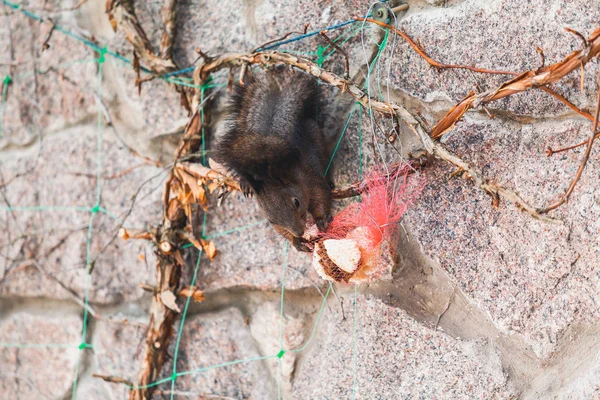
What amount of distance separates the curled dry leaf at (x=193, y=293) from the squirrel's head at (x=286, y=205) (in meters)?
0.42

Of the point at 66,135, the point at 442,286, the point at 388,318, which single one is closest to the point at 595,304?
the point at 442,286

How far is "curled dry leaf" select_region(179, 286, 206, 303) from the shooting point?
5.65 ft

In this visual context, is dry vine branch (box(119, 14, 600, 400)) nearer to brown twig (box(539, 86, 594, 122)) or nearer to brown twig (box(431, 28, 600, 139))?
brown twig (box(431, 28, 600, 139))

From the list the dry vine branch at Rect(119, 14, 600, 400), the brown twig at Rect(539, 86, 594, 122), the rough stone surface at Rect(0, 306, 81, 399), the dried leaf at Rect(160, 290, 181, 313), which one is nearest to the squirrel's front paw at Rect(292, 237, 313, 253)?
the dry vine branch at Rect(119, 14, 600, 400)

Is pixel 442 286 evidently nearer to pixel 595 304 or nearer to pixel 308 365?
pixel 595 304

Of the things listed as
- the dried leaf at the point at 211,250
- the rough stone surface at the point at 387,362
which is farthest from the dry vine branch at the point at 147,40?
the rough stone surface at the point at 387,362

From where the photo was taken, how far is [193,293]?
174cm

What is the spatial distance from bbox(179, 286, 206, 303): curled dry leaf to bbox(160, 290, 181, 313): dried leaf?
0.04 meters

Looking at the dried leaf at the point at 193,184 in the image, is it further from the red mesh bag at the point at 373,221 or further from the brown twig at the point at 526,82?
the brown twig at the point at 526,82

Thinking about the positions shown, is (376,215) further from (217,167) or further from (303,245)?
(217,167)

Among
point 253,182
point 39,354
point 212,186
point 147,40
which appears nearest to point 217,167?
point 212,186

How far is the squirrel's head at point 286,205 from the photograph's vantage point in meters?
1.38

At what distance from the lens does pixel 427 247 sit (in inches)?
53.7

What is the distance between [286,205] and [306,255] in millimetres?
231
